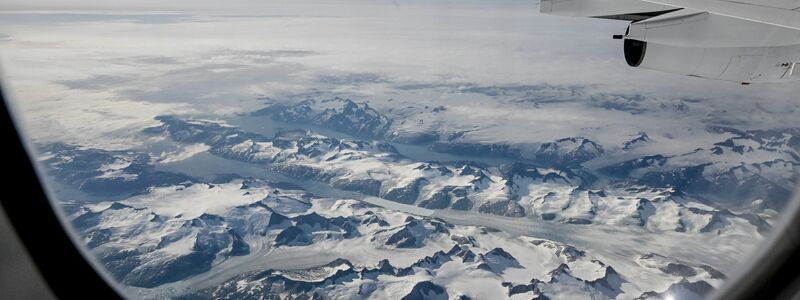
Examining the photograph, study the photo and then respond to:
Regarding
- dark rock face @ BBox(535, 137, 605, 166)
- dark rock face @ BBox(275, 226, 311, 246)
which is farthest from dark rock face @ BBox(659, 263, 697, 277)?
dark rock face @ BBox(535, 137, 605, 166)

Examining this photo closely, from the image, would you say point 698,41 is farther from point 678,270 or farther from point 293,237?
point 293,237

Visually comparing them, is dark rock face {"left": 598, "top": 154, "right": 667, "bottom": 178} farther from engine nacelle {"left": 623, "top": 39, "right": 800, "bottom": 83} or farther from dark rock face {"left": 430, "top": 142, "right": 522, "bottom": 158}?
engine nacelle {"left": 623, "top": 39, "right": 800, "bottom": 83}

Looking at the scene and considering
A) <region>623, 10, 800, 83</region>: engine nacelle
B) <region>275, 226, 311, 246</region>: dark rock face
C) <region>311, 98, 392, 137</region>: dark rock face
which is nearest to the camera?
<region>623, 10, 800, 83</region>: engine nacelle

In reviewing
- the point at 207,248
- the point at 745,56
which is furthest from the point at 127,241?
the point at 745,56

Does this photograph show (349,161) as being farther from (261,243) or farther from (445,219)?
(261,243)

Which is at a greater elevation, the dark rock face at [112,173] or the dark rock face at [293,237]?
the dark rock face at [112,173]

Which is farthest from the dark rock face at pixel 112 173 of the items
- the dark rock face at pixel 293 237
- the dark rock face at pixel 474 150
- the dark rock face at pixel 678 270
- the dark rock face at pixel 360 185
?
the dark rock face at pixel 678 270

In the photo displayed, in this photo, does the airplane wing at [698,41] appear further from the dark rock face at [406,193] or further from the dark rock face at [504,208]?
the dark rock face at [406,193]

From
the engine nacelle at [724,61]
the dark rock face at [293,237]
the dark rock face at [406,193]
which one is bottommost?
the dark rock face at [406,193]
